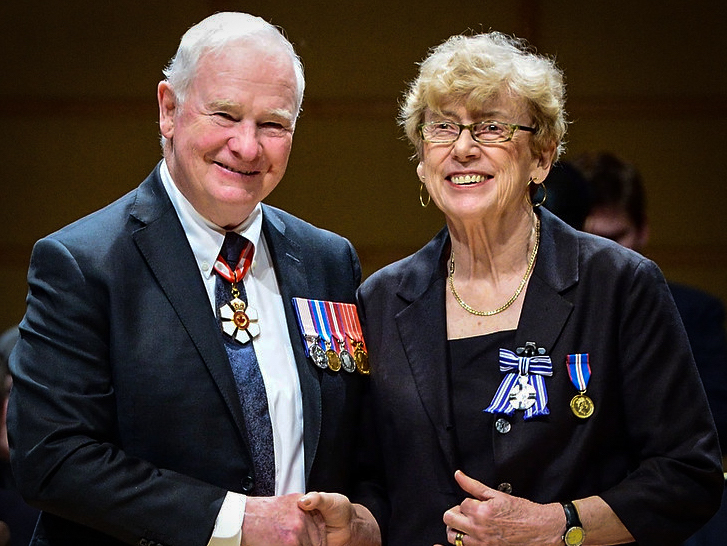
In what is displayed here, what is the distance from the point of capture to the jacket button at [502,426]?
2.31m

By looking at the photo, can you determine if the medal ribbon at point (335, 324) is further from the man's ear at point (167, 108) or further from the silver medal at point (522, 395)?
the man's ear at point (167, 108)

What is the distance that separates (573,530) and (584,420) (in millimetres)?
221

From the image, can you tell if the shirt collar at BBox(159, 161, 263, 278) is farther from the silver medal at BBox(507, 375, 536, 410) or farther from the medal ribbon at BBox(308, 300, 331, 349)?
the silver medal at BBox(507, 375, 536, 410)

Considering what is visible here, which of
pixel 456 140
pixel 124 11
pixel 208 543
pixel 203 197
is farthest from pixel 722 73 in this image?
pixel 208 543

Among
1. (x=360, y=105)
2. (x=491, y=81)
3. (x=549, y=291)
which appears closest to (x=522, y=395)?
(x=549, y=291)

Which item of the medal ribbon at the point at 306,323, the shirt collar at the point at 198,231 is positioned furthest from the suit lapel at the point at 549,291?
the shirt collar at the point at 198,231

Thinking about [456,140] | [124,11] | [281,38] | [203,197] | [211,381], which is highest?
[124,11]

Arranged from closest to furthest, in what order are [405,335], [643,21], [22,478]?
[22,478], [405,335], [643,21]

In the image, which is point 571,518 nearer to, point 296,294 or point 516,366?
point 516,366

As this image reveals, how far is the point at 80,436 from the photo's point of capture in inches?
84.8

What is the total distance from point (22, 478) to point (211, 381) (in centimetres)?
40

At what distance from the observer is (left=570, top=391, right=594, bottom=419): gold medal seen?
2.30 meters

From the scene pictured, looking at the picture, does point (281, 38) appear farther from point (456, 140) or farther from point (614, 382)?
point (614, 382)

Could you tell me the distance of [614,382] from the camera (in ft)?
7.64
